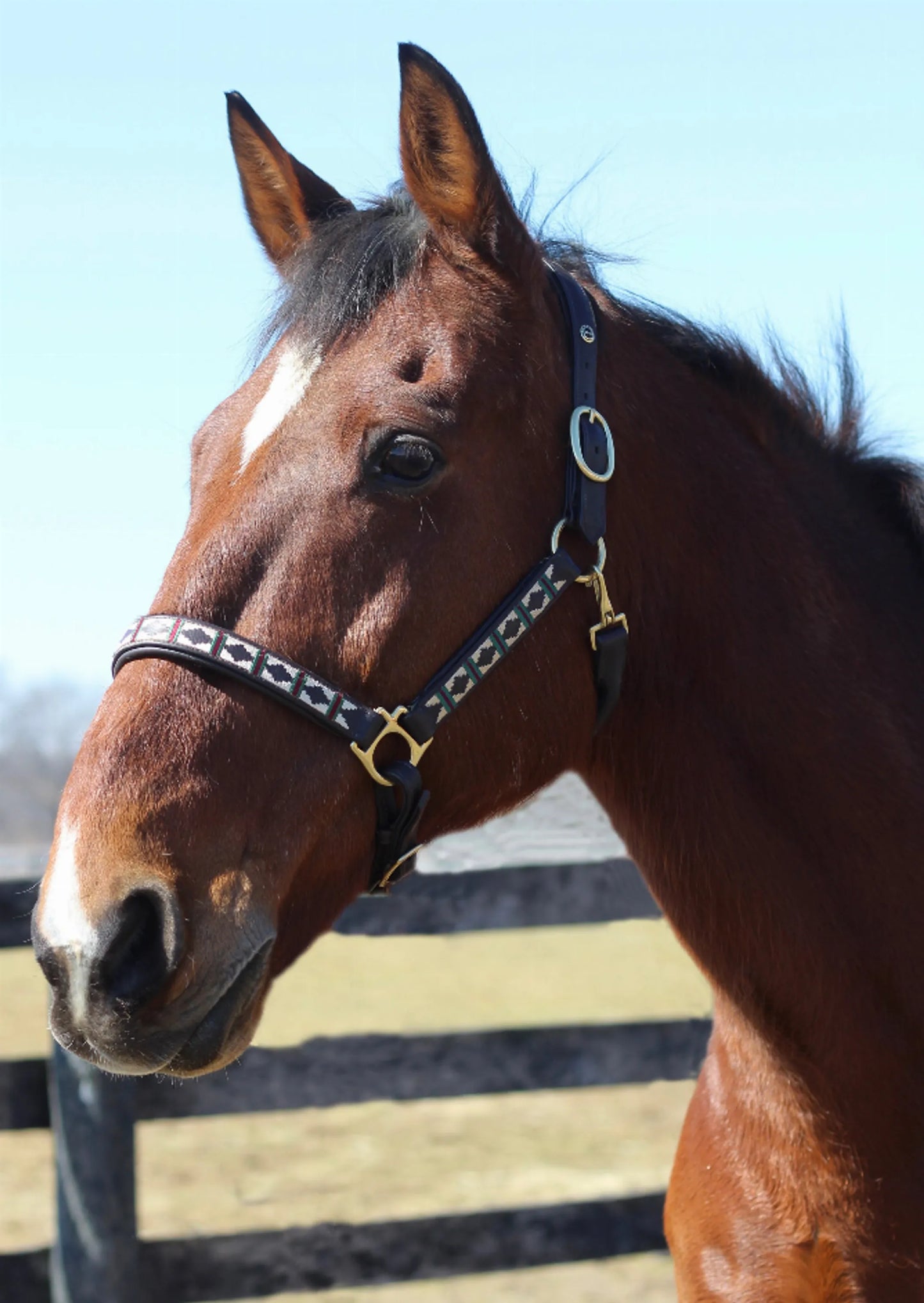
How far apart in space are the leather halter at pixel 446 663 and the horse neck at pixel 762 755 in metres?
0.07

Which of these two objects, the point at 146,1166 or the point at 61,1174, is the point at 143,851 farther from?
the point at 146,1166

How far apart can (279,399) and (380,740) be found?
0.58 meters

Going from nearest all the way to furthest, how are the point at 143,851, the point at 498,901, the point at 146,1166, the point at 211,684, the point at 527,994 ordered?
the point at 143,851
the point at 211,684
the point at 498,901
the point at 146,1166
the point at 527,994

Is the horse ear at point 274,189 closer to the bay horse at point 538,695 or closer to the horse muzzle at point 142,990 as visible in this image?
the bay horse at point 538,695

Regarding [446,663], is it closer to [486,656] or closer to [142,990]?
[486,656]

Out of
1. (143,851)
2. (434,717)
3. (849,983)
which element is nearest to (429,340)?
(434,717)

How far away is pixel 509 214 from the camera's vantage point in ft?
6.94

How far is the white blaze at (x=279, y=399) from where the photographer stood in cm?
200

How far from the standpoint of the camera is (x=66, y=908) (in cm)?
165

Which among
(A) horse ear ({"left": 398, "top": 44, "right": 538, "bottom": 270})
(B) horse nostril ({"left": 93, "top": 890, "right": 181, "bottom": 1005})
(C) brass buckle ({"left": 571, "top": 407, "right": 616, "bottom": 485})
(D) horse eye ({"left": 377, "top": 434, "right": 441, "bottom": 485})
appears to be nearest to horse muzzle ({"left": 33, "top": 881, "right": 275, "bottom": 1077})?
(B) horse nostril ({"left": 93, "top": 890, "right": 181, "bottom": 1005})

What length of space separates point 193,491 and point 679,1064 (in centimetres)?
286

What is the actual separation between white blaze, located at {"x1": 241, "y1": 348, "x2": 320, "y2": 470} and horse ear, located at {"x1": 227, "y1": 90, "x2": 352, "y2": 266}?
386mm

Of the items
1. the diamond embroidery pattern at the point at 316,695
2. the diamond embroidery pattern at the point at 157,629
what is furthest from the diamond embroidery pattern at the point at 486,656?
the diamond embroidery pattern at the point at 157,629

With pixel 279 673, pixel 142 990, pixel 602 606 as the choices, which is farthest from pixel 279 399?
pixel 142 990
